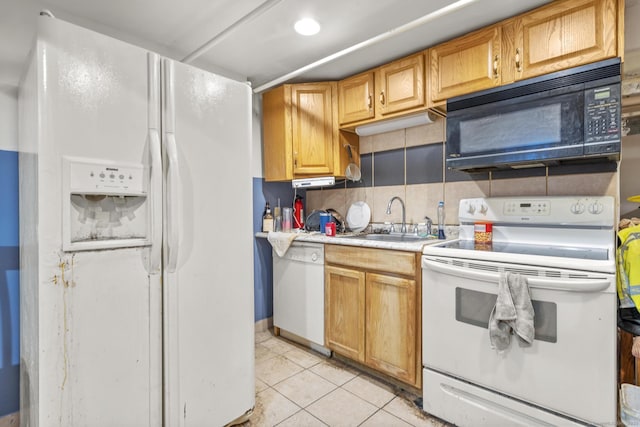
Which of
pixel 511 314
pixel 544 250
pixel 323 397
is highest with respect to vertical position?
pixel 544 250

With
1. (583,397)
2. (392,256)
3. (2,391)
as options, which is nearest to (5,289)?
(2,391)

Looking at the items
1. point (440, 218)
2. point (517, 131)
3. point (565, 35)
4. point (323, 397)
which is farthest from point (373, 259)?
point (565, 35)

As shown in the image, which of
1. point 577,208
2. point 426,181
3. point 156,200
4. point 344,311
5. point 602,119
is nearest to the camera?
point 156,200

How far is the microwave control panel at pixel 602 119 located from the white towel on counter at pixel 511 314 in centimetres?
71

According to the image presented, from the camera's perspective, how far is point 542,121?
158cm

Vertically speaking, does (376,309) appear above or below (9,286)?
below

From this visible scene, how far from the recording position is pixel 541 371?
134 centimetres

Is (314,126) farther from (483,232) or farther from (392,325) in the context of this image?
(392,325)

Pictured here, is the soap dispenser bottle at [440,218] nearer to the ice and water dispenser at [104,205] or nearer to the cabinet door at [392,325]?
the cabinet door at [392,325]

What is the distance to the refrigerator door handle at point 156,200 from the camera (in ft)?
4.17

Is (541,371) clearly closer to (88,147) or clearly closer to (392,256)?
(392,256)

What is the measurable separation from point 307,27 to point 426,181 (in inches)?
52.6

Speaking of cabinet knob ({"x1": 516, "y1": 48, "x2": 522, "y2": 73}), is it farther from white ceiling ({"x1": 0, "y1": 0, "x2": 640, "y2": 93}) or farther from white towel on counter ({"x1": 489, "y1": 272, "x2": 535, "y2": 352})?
white towel on counter ({"x1": 489, "y1": 272, "x2": 535, "y2": 352})

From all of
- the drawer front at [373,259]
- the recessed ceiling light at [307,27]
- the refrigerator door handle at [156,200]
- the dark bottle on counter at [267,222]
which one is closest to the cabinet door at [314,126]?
the dark bottle on counter at [267,222]
